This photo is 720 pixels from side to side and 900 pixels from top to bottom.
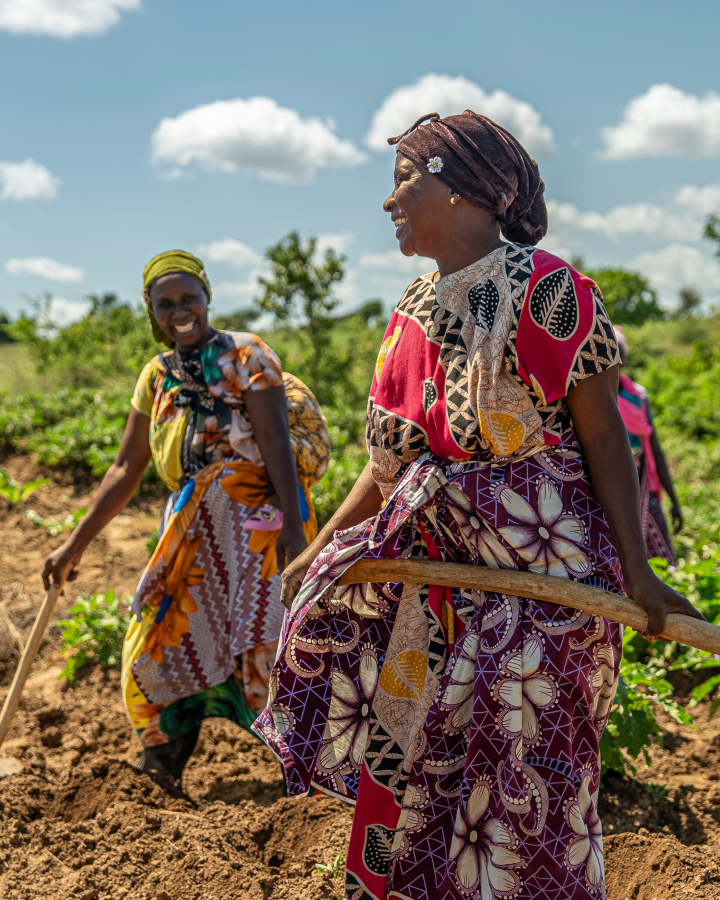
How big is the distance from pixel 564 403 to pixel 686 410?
1153cm

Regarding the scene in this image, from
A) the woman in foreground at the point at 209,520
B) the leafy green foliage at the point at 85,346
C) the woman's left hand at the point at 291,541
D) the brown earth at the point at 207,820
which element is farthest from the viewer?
the leafy green foliage at the point at 85,346

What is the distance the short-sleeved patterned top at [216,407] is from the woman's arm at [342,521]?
3.29ft

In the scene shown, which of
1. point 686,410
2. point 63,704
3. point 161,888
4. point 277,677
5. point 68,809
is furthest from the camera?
point 686,410

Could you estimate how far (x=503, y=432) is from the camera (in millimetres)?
1752

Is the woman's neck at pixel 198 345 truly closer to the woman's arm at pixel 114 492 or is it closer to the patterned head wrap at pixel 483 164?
the woman's arm at pixel 114 492

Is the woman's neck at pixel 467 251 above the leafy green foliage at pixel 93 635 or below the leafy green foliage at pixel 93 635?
above

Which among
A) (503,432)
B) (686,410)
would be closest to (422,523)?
(503,432)

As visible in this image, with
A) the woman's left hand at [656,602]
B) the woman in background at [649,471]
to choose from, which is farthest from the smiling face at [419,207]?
the woman in background at [649,471]

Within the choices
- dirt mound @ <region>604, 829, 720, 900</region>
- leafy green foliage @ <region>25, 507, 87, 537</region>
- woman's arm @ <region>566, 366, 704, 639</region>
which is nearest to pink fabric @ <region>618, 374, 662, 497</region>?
dirt mound @ <region>604, 829, 720, 900</region>

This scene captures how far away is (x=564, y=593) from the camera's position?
67.3 inches

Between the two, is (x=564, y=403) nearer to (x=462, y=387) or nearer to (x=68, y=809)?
(x=462, y=387)

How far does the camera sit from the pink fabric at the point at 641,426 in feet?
15.5

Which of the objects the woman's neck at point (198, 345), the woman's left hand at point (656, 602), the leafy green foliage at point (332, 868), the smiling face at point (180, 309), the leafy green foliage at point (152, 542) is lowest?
the leafy green foliage at point (332, 868)

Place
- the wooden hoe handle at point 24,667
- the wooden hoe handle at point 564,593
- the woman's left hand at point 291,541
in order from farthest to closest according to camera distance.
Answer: the woman's left hand at point 291,541
the wooden hoe handle at point 24,667
the wooden hoe handle at point 564,593
